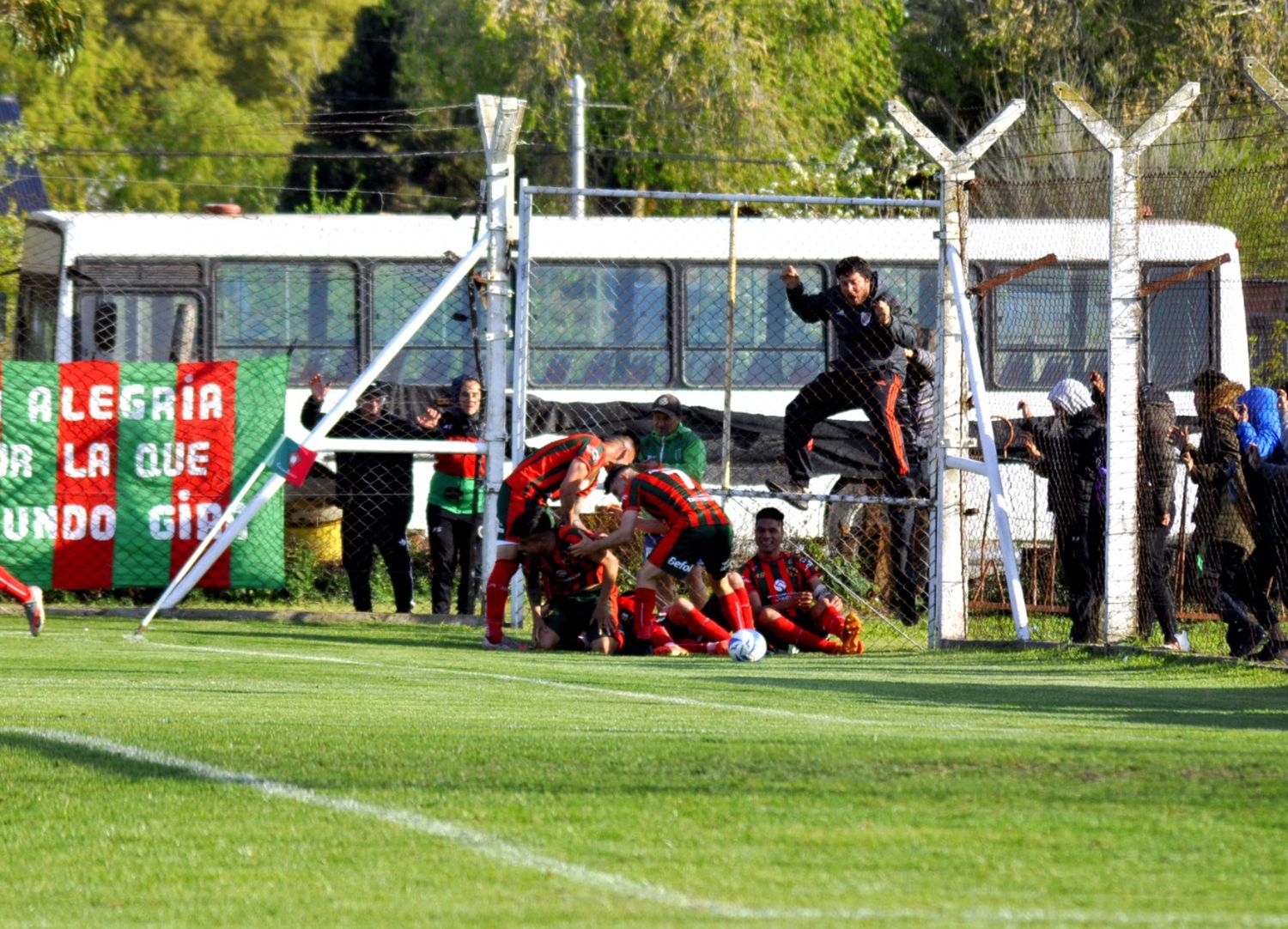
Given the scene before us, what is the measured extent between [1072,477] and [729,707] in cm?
550

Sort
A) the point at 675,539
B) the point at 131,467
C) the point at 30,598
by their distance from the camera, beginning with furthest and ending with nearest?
the point at 131,467 < the point at 675,539 < the point at 30,598

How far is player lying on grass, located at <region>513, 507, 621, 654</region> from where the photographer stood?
497 inches

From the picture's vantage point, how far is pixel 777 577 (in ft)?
43.3

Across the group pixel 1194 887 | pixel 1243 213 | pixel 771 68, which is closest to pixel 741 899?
pixel 1194 887

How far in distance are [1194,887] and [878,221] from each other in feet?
Answer: 49.5

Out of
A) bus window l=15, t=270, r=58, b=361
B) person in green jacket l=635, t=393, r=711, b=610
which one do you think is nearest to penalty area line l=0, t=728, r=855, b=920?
person in green jacket l=635, t=393, r=711, b=610

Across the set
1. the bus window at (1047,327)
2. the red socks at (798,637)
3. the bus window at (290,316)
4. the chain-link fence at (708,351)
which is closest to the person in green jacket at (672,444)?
the chain-link fence at (708,351)

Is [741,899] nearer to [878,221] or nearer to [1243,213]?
[1243,213]

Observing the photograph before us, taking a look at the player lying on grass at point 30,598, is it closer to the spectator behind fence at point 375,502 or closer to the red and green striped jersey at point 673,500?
the spectator behind fence at point 375,502

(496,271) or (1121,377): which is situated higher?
(496,271)

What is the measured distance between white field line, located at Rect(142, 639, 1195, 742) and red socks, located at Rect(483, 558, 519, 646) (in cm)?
161

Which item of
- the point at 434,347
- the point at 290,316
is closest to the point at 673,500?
the point at 434,347

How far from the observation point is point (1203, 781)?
19.1 ft

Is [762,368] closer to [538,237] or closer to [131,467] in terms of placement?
[538,237]
